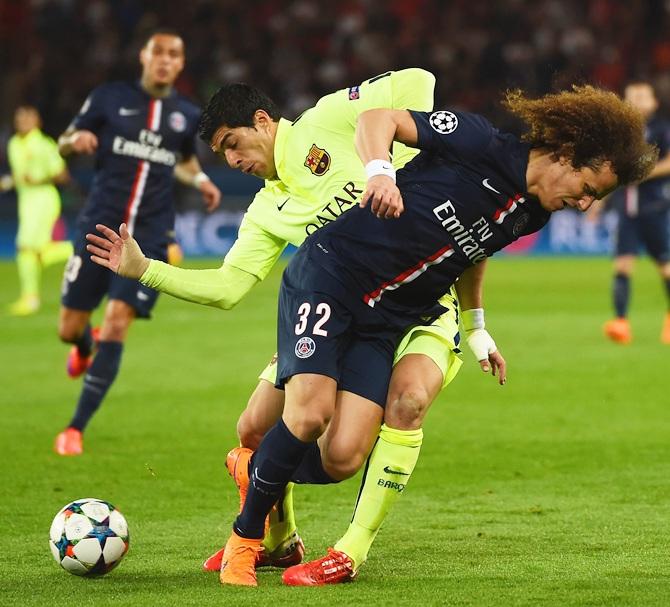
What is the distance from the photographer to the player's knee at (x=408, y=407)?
4.83 meters

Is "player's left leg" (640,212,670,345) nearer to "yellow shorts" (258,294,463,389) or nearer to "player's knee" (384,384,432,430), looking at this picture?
"yellow shorts" (258,294,463,389)

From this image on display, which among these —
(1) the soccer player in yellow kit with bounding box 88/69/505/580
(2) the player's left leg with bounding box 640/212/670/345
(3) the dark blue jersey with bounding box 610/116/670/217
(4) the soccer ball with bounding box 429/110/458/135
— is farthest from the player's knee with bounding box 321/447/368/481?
(3) the dark blue jersey with bounding box 610/116/670/217

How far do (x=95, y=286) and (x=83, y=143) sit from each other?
0.91m

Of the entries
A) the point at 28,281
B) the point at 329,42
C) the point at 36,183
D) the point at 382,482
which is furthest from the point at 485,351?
the point at 329,42

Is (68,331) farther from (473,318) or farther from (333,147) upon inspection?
(473,318)

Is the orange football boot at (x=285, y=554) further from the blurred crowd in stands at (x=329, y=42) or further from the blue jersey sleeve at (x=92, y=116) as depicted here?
the blurred crowd in stands at (x=329, y=42)

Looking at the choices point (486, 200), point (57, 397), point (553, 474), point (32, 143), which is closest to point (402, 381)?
point (486, 200)

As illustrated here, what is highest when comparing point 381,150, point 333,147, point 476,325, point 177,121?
point 177,121

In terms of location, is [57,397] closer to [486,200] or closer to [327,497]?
[327,497]

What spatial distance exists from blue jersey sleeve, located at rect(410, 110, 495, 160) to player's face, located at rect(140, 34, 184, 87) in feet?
12.6

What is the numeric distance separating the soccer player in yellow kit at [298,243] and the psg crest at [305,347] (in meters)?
0.26

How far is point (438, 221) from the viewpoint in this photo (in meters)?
4.72

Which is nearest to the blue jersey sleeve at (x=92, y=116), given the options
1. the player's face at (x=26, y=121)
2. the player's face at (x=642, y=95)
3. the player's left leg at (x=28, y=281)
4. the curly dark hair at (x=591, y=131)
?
the curly dark hair at (x=591, y=131)

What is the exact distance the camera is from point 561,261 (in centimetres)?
2194
